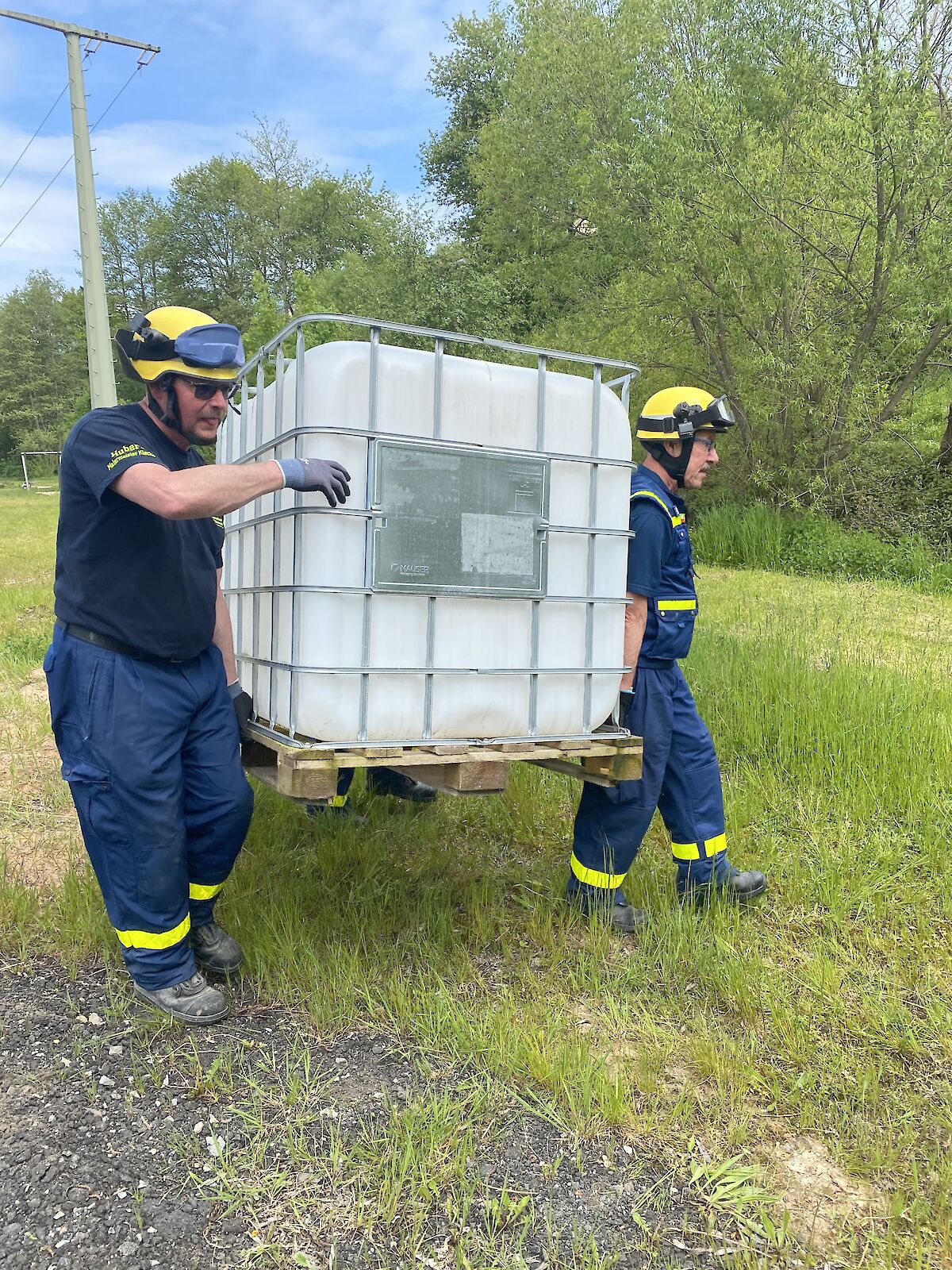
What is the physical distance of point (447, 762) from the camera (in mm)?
2521

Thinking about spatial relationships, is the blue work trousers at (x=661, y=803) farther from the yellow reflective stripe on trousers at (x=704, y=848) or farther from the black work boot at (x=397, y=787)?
the black work boot at (x=397, y=787)

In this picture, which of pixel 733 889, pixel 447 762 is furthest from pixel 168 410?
pixel 733 889

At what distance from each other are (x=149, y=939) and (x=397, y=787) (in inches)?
68.7

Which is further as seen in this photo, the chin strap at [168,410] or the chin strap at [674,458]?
the chin strap at [674,458]

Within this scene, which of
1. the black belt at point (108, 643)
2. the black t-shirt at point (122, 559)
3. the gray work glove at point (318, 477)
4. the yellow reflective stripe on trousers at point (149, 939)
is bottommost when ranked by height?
the yellow reflective stripe on trousers at point (149, 939)

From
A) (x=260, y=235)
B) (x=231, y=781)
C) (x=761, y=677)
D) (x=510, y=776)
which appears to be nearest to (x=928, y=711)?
(x=761, y=677)

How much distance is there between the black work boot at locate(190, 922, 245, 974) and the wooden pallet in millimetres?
520

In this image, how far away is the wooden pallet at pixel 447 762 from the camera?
7.84 ft

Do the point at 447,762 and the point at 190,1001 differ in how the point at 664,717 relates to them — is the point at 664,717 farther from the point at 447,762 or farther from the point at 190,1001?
A: the point at 190,1001

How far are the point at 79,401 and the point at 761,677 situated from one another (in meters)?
46.2

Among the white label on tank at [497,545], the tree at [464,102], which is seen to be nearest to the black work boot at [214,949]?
the white label on tank at [497,545]

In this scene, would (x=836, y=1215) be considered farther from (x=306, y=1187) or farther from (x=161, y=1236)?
(x=161, y=1236)

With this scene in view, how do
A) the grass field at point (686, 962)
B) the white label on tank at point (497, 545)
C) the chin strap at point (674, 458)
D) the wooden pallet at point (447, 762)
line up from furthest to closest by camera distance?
1. the chin strap at point (674, 458)
2. the white label on tank at point (497, 545)
3. the wooden pallet at point (447, 762)
4. the grass field at point (686, 962)

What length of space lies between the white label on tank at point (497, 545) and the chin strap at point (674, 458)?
3.17ft
